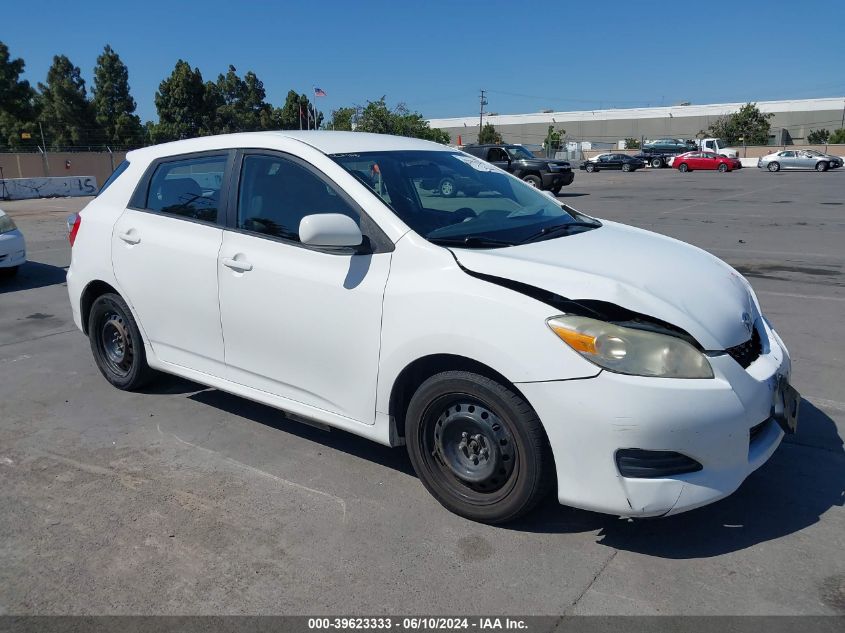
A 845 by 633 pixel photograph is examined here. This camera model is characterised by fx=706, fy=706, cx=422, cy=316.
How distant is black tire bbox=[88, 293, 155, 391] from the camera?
191 inches

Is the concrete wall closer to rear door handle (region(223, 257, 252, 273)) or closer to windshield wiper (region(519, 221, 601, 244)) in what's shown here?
rear door handle (region(223, 257, 252, 273))

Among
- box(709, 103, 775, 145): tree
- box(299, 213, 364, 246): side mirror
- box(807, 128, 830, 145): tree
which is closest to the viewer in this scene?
box(299, 213, 364, 246): side mirror

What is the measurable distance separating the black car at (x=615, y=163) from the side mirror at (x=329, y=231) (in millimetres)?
51098

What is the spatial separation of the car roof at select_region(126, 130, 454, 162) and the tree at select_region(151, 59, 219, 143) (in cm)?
5405

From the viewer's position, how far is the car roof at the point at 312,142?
13.2 feet

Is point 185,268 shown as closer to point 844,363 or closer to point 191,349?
point 191,349

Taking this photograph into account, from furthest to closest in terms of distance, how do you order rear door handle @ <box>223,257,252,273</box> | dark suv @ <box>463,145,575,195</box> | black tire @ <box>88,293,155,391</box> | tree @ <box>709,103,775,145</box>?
tree @ <box>709,103,775,145</box>
dark suv @ <box>463,145,575,195</box>
black tire @ <box>88,293,155,391</box>
rear door handle @ <box>223,257,252,273</box>

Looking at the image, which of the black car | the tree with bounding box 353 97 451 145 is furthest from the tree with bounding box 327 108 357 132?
the black car

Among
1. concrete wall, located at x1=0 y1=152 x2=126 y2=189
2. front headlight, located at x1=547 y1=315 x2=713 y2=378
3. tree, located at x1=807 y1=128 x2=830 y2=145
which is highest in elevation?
tree, located at x1=807 y1=128 x2=830 y2=145

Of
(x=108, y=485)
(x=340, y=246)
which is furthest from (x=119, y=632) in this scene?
(x=340, y=246)

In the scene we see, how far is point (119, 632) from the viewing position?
261 centimetres

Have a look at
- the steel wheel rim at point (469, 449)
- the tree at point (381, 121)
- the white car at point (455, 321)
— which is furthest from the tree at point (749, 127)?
the steel wheel rim at point (469, 449)

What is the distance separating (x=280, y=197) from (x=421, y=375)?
136 cm

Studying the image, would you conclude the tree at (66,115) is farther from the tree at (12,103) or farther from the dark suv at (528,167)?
the dark suv at (528,167)
